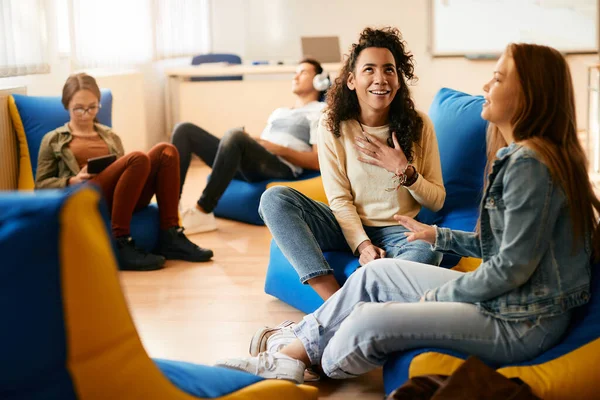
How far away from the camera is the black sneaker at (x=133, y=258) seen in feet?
11.6

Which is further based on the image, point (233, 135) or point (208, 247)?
point (233, 135)

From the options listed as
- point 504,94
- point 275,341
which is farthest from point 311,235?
point 504,94

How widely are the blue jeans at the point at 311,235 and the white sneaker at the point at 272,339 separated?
204 mm

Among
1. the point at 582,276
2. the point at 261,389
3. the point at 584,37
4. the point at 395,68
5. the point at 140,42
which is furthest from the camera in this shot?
the point at 584,37

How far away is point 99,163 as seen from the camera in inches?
137

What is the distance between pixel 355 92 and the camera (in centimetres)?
277

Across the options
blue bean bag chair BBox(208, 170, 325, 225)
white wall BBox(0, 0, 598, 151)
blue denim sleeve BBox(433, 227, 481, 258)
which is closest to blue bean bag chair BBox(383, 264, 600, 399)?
blue denim sleeve BBox(433, 227, 481, 258)

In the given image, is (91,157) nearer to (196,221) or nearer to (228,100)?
(196,221)

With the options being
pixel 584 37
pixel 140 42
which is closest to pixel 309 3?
pixel 140 42

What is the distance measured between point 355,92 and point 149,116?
4.40 m

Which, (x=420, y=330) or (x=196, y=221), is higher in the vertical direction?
(x=420, y=330)

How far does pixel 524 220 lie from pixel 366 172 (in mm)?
1027

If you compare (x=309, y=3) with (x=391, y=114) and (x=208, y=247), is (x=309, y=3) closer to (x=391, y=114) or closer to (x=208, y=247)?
(x=208, y=247)

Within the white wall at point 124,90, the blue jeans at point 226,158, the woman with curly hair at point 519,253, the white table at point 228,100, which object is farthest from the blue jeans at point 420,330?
the white table at point 228,100
